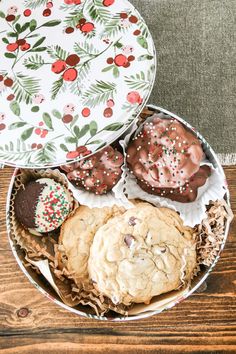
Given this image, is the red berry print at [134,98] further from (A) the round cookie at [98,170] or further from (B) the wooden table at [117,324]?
(B) the wooden table at [117,324]

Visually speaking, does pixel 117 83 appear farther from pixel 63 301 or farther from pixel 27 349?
pixel 27 349

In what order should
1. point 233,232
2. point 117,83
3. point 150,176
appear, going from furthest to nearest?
point 233,232 → point 150,176 → point 117,83

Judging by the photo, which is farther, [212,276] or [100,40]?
[212,276]

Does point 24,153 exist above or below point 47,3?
below

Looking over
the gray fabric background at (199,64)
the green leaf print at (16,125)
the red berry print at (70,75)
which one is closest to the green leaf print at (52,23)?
the red berry print at (70,75)

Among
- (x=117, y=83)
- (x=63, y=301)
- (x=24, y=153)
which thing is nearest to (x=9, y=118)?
(x=24, y=153)

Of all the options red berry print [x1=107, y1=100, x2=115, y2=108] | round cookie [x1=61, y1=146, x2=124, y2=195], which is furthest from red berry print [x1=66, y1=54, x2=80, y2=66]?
round cookie [x1=61, y1=146, x2=124, y2=195]
